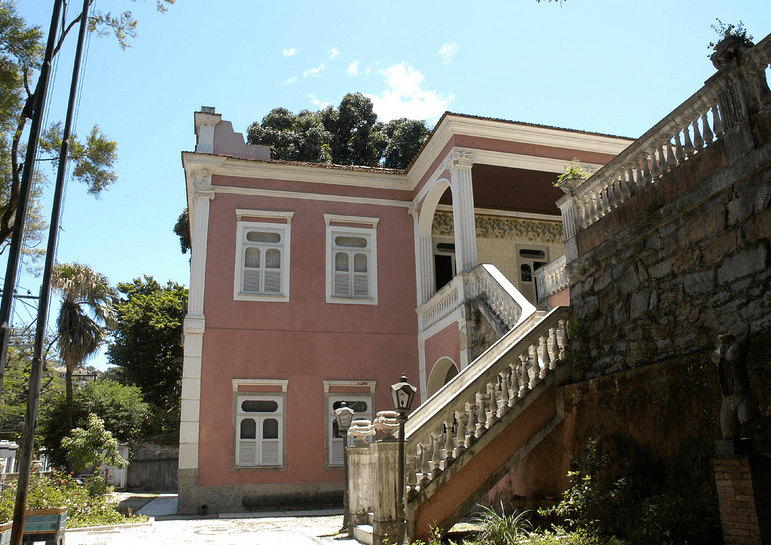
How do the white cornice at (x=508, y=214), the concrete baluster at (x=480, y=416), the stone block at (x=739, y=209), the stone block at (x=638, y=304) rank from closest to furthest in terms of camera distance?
the stone block at (x=739, y=209) → the stone block at (x=638, y=304) → the concrete baluster at (x=480, y=416) → the white cornice at (x=508, y=214)

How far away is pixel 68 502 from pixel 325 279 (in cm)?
725

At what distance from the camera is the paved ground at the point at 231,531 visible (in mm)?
8680

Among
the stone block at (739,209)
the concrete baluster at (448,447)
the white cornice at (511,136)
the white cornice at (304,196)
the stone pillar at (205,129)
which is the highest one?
the stone pillar at (205,129)

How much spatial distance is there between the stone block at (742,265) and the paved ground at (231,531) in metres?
5.32

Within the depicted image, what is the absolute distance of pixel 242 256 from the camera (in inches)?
600

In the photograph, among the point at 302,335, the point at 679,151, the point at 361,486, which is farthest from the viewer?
the point at 302,335

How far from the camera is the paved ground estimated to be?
868 cm

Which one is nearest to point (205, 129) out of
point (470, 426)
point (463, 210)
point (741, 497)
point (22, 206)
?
point (463, 210)

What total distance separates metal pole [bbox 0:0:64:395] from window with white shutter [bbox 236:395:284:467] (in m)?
7.69

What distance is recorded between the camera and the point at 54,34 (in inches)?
296

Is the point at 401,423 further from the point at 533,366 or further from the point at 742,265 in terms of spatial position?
the point at 742,265

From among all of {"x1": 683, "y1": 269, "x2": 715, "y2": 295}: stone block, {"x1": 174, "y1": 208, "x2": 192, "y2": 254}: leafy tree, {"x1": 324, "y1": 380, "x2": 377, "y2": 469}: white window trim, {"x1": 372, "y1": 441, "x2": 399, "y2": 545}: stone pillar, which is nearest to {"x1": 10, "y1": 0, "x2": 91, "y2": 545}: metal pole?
{"x1": 372, "y1": 441, "x2": 399, "y2": 545}: stone pillar

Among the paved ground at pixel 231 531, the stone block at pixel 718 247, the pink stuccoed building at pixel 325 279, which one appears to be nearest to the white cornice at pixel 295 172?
the pink stuccoed building at pixel 325 279

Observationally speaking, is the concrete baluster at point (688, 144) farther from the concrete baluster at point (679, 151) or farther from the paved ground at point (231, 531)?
the paved ground at point (231, 531)
